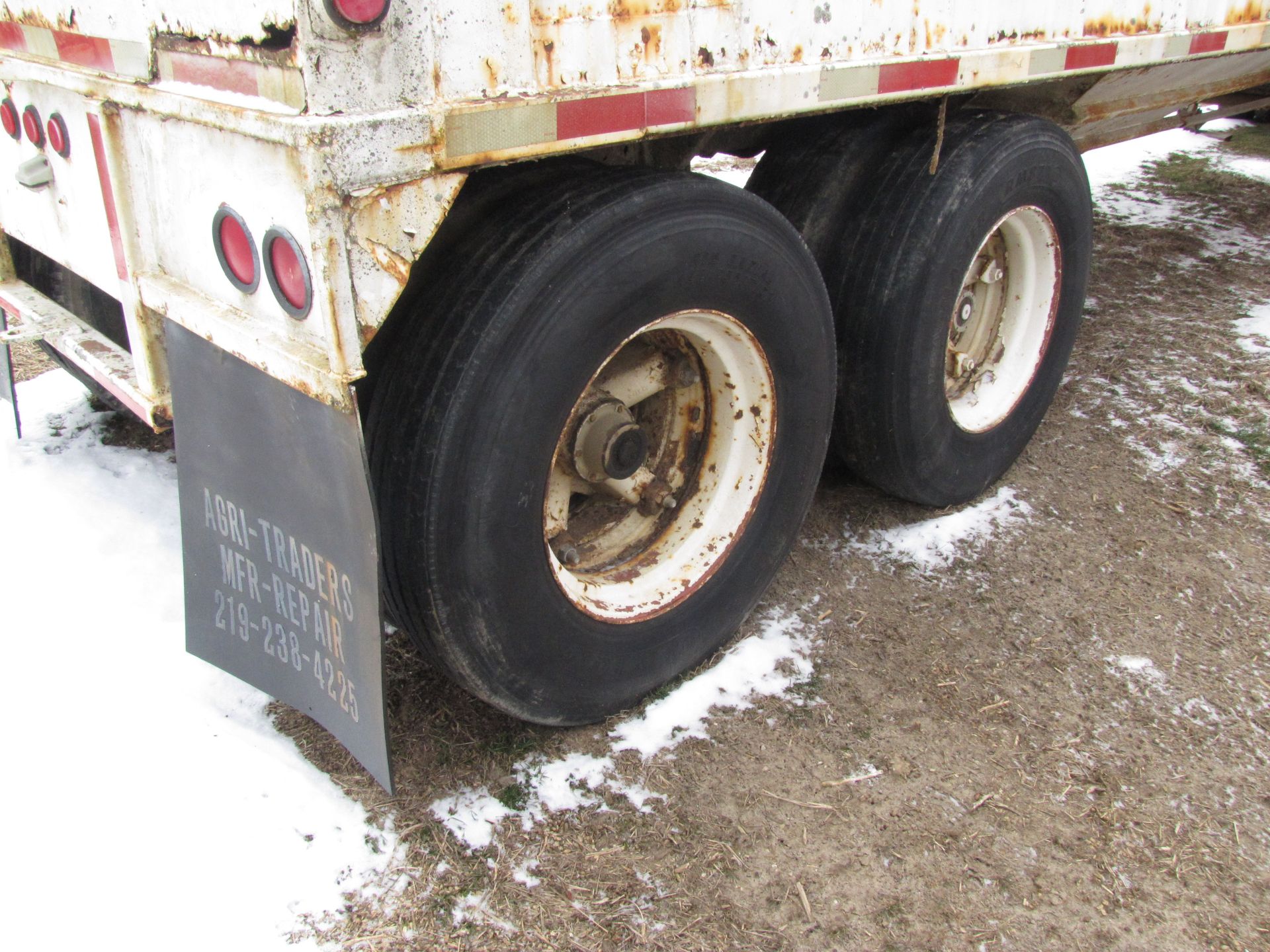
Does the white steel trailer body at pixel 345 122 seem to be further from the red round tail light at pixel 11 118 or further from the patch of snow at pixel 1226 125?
the patch of snow at pixel 1226 125

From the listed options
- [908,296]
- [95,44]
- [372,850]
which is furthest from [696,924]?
[95,44]

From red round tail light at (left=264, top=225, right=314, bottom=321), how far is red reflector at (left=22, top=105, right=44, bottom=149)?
90 cm

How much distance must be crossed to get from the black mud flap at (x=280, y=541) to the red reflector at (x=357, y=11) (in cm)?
56

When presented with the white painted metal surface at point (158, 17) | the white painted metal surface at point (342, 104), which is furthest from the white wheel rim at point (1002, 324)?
Answer: the white painted metal surface at point (158, 17)

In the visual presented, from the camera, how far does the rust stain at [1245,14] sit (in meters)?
3.34

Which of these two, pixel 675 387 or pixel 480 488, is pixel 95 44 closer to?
pixel 480 488

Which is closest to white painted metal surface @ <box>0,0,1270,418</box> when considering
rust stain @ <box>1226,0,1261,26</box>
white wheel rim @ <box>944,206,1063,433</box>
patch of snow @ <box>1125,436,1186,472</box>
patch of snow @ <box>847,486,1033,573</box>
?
white wheel rim @ <box>944,206,1063,433</box>

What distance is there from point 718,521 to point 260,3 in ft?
4.91

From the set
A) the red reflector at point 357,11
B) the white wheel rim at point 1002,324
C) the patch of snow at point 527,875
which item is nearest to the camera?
the red reflector at point 357,11

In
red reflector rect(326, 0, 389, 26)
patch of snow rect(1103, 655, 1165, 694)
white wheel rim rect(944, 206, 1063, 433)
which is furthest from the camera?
white wheel rim rect(944, 206, 1063, 433)

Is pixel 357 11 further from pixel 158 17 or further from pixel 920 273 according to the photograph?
pixel 920 273

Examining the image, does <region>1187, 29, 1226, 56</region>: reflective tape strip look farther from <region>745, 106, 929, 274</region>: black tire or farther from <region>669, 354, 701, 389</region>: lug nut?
<region>669, 354, 701, 389</region>: lug nut

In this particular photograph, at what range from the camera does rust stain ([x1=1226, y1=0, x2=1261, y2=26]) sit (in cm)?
334

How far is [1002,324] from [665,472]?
145 centimetres
